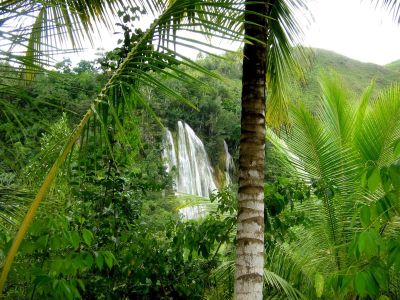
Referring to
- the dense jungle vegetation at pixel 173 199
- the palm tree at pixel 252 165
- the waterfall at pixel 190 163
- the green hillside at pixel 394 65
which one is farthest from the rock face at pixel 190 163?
the green hillside at pixel 394 65

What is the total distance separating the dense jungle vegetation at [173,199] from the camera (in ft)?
6.23

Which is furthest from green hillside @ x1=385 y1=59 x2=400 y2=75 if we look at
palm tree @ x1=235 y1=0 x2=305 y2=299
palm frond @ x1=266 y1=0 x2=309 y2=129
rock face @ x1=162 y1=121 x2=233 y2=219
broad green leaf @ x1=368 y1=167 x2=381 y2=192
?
broad green leaf @ x1=368 y1=167 x2=381 y2=192

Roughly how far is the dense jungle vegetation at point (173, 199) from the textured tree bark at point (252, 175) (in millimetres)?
201

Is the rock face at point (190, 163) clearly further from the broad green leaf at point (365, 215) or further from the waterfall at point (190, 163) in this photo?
the broad green leaf at point (365, 215)

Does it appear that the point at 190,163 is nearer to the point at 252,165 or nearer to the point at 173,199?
the point at 173,199

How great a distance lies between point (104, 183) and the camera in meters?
3.57

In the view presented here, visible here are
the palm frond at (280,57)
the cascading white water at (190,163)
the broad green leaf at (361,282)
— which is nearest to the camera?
the broad green leaf at (361,282)

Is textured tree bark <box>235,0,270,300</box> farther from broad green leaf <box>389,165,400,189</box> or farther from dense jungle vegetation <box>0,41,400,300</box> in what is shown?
broad green leaf <box>389,165,400,189</box>

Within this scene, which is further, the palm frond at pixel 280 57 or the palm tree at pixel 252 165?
the palm frond at pixel 280 57

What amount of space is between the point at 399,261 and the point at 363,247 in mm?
149

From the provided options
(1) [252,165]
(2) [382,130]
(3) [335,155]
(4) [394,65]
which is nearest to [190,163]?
(3) [335,155]

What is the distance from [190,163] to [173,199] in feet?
60.5

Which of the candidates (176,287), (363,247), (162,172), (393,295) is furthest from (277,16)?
(393,295)

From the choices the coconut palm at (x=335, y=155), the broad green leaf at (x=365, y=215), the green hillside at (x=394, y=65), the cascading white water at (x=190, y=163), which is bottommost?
the broad green leaf at (x=365, y=215)
